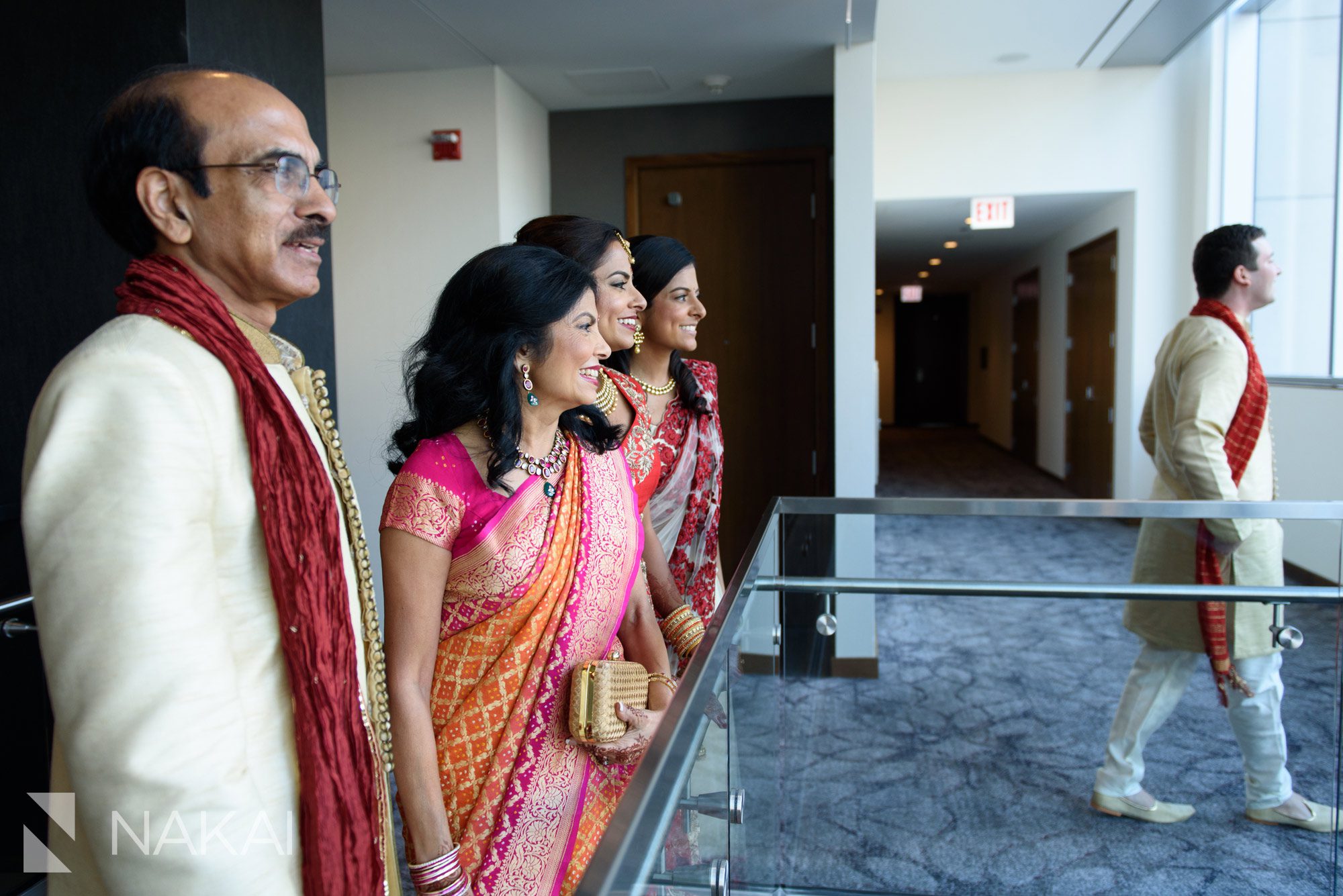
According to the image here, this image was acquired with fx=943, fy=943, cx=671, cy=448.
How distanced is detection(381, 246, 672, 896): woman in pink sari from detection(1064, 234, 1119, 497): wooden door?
7.30 metres

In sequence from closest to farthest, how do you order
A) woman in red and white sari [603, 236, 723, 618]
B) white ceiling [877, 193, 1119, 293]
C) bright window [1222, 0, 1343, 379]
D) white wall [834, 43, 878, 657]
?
woman in red and white sari [603, 236, 723, 618], white wall [834, 43, 878, 657], bright window [1222, 0, 1343, 379], white ceiling [877, 193, 1119, 293]

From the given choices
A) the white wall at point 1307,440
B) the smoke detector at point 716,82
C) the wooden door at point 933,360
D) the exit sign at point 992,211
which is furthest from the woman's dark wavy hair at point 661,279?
the wooden door at point 933,360

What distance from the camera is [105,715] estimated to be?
31.5 inches

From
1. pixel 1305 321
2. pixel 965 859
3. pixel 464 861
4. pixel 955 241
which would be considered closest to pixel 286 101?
pixel 464 861

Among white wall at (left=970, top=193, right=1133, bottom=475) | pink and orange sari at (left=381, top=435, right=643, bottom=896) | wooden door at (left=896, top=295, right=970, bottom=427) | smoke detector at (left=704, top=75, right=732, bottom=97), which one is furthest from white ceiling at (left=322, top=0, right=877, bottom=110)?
wooden door at (left=896, top=295, right=970, bottom=427)

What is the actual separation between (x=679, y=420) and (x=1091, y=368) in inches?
294

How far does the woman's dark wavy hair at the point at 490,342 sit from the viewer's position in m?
1.44

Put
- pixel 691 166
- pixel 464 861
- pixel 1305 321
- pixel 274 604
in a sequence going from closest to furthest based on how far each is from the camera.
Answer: pixel 274 604, pixel 464 861, pixel 691 166, pixel 1305 321

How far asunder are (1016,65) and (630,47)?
4031mm

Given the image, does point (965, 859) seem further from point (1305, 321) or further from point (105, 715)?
point (1305, 321)

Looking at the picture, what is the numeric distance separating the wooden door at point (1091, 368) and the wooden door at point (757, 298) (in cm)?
399

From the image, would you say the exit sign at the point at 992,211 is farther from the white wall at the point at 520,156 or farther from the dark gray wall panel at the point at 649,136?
the white wall at the point at 520,156

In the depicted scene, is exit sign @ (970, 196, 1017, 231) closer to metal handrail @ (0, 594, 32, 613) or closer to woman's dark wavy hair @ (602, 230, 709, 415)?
woman's dark wavy hair @ (602, 230, 709, 415)

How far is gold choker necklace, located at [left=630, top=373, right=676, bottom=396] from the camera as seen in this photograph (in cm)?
233
